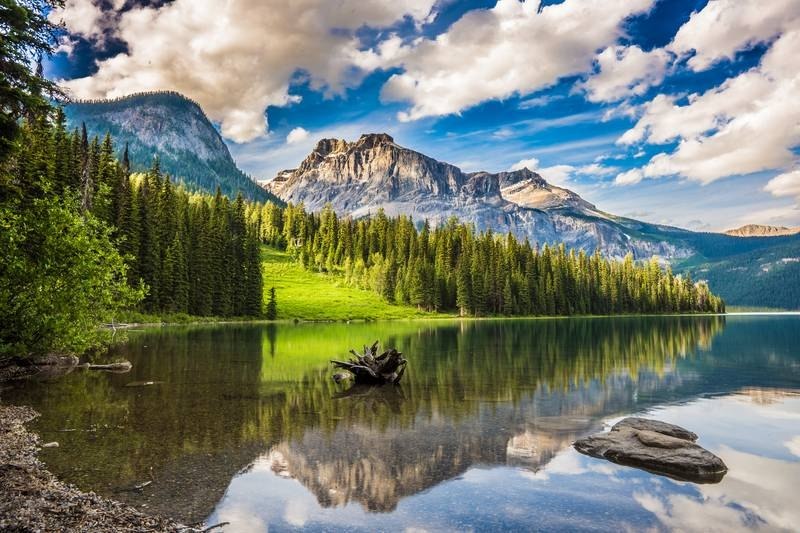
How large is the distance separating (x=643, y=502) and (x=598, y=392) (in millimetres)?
17697

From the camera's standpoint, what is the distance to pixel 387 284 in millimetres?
168125

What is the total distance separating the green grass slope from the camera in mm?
136000

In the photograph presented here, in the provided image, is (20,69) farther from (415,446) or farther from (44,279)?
(415,446)

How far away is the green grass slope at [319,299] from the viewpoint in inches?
5354

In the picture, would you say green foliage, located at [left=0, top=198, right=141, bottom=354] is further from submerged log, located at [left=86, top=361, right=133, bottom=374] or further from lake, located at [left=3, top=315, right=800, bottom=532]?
submerged log, located at [left=86, top=361, right=133, bottom=374]

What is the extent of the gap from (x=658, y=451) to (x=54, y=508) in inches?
689

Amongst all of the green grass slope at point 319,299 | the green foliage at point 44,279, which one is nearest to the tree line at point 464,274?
the green grass slope at point 319,299

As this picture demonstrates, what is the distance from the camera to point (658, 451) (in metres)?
17.5

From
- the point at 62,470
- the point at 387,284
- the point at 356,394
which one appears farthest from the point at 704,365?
the point at 387,284

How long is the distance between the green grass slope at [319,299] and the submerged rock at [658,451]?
4489 inches

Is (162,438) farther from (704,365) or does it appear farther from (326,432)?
(704,365)

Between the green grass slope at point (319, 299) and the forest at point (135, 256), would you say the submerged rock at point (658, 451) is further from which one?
the green grass slope at point (319, 299)

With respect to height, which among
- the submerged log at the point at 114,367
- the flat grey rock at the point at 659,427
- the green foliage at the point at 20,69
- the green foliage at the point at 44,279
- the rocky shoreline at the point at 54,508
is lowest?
the submerged log at the point at 114,367

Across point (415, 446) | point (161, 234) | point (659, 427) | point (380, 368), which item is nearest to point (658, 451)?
point (659, 427)
